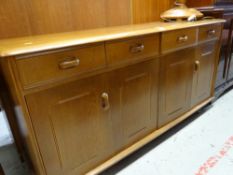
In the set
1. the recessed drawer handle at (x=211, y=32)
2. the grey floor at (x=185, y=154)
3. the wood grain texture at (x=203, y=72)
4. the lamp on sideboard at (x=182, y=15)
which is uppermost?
the lamp on sideboard at (x=182, y=15)

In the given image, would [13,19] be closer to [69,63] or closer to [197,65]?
[69,63]

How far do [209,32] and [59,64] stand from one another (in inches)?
51.0

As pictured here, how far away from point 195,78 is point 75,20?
111 centimetres

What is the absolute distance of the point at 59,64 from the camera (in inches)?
30.1

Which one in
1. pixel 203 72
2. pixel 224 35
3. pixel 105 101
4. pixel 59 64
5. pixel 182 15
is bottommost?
pixel 203 72

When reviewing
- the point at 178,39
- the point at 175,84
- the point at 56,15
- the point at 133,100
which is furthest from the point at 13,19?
the point at 175,84

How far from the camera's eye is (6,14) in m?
1.02

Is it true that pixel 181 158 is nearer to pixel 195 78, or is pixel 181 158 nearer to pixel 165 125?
pixel 165 125

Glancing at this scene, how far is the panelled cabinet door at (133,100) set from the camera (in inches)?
40.2

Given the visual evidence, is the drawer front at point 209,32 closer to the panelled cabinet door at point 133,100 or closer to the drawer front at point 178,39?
the drawer front at point 178,39

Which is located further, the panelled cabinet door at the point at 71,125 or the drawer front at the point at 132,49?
the drawer front at the point at 132,49

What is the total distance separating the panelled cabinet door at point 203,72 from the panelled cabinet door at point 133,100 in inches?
A: 20.5

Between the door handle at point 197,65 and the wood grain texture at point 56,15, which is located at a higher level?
the wood grain texture at point 56,15

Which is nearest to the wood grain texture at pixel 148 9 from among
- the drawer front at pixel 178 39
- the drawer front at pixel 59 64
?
the drawer front at pixel 178 39
